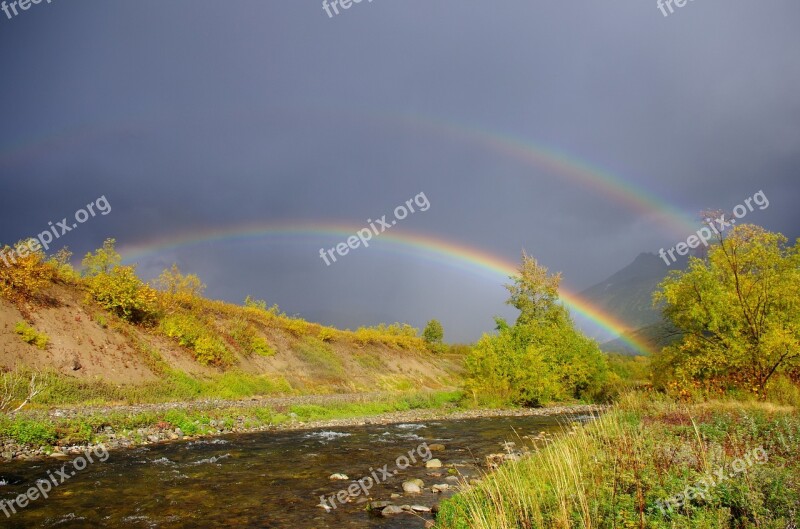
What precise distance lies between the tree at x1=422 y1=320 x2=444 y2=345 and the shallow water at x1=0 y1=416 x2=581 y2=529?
7766 centimetres

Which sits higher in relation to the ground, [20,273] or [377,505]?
[20,273]

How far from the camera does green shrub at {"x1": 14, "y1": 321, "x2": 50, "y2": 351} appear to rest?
1038 inches

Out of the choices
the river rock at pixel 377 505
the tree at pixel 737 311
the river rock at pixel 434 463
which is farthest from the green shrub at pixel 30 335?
the tree at pixel 737 311

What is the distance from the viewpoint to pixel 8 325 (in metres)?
26.3

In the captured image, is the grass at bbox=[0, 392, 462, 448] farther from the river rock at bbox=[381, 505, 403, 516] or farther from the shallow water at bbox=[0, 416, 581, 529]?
the river rock at bbox=[381, 505, 403, 516]

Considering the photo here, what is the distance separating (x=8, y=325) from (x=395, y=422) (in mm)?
24653

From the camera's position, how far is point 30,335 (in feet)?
86.9

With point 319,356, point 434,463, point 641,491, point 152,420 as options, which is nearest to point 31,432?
point 152,420

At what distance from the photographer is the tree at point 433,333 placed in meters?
99.4

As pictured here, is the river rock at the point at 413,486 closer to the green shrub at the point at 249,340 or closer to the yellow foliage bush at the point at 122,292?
the yellow foliage bush at the point at 122,292

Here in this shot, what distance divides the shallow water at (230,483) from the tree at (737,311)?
15477 mm

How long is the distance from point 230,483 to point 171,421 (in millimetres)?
9967

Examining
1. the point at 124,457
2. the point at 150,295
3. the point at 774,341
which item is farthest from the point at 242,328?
the point at 774,341

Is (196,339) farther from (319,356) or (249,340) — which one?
(319,356)
